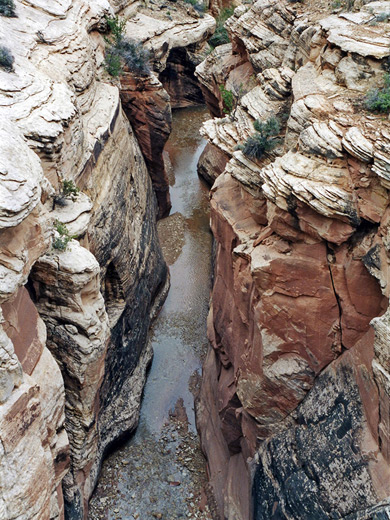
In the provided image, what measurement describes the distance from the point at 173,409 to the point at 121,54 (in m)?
14.2

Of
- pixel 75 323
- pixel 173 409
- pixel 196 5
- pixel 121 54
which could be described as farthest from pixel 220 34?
pixel 75 323

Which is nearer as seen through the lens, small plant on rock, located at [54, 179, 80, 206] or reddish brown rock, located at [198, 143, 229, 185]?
small plant on rock, located at [54, 179, 80, 206]

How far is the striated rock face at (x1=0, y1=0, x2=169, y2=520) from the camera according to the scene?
8.66 m

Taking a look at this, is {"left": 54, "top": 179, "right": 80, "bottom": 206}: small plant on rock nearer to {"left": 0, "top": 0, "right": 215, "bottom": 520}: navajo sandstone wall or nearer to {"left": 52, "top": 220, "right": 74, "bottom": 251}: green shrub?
{"left": 0, "top": 0, "right": 215, "bottom": 520}: navajo sandstone wall

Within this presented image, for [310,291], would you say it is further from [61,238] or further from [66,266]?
[61,238]

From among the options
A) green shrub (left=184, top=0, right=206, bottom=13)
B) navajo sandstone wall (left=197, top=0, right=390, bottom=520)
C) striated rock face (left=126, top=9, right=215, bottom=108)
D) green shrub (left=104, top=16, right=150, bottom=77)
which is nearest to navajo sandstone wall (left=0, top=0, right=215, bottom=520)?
green shrub (left=104, top=16, right=150, bottom=77)

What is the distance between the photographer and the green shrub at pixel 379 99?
1106 cm

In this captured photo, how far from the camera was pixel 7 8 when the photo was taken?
15750mm

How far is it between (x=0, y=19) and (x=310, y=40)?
9.12 m

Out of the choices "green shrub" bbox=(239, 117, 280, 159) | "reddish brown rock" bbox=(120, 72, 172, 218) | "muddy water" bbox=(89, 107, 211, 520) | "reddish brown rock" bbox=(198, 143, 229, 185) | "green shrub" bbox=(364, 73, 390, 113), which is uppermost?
"green shrub" bbox=(364, 73, 390, 113)

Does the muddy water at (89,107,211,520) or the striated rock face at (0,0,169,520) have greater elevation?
the striated rock face at (0,0,169,520)

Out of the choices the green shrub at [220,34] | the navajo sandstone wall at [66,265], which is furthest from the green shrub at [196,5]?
the navajo sandstone wall at [66,265]

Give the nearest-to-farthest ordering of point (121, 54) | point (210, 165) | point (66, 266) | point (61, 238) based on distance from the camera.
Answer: point (66, 266)
point (61, 238)
point (121, 54)
point (210, 165)

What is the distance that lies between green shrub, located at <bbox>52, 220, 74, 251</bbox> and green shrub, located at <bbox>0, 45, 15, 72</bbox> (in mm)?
4487
